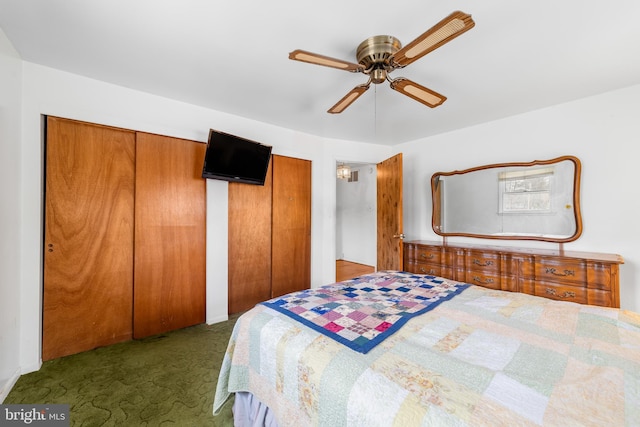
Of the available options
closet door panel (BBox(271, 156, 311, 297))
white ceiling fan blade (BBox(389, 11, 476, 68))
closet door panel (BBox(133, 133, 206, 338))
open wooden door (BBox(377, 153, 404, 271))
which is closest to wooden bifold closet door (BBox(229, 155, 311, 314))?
closet door panel (BBox(271, 156, 311, 297))

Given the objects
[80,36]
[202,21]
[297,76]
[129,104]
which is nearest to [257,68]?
[297,76]

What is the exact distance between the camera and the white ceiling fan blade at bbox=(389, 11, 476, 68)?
42.0 inches

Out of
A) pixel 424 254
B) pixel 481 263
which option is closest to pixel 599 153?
pixel 481 263

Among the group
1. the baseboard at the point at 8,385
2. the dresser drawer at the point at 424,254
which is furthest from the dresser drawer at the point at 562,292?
the baseboard at the point at 8,385

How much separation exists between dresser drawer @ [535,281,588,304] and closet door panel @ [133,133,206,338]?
11.1 ft

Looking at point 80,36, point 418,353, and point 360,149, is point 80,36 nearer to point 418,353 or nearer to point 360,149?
point 418,353

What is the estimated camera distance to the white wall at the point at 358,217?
18.4 ft

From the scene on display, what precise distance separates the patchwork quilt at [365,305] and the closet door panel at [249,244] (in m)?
1.53

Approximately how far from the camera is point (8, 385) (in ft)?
5.78

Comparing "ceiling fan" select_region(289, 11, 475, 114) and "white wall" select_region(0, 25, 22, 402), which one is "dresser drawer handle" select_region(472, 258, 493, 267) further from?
"white wall" select_region(0, 25, 22, 402)

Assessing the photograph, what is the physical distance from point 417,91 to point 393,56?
1.27 ft

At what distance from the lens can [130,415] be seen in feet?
5.12

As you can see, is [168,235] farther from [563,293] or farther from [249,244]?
[563,293]

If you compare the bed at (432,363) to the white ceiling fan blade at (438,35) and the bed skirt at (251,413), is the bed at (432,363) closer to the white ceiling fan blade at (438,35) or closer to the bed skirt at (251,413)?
the bed skirt at (251,413)
